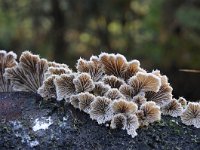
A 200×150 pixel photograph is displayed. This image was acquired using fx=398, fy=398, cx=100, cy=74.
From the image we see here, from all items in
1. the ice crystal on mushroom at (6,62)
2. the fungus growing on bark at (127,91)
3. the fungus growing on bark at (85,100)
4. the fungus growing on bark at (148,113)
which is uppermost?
the ice crystal on mushroom at (6,62)

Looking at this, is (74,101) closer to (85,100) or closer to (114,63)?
(85,100)

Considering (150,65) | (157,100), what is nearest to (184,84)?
(150,65)

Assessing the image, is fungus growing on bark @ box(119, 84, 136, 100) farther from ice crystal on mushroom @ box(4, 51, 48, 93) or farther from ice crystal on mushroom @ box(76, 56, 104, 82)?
ice crystal on mushroom @ box(4, 51, 48, 93)

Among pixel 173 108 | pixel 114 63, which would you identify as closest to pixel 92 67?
pixel 114 63

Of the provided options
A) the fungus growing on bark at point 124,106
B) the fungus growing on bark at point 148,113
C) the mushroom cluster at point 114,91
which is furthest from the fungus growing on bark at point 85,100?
the fungus growing on bark at point 148,113

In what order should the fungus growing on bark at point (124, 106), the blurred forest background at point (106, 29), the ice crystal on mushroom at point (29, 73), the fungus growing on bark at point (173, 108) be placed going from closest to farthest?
1. the fungus growing on bark at point (124, 106)
2. the fungus growing on bark at point (173, 108)
3. the ice crystal on mushroom at point (29, 73)
4. the blurred forest background at point (106, 29)

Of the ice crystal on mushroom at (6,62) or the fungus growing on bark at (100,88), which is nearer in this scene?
the fungus growing on bark at (100,88)

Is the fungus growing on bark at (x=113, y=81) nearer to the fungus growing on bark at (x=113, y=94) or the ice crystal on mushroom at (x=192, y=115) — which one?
the fungus growing on bark at (x=113, y=94)

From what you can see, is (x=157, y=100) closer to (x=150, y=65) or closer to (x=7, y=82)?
(x=7, y=82)

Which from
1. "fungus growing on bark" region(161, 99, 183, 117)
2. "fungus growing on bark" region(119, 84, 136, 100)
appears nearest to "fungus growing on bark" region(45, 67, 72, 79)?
"fungus growing on bark" region(119, 84, 136, 100)
